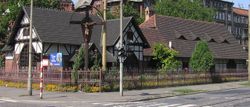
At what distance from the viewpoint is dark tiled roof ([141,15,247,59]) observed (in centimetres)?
5556

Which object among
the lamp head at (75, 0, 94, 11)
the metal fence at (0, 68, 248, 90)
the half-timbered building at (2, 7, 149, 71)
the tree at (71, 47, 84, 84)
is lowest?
the metal fence at (0, 68, 248, 90)

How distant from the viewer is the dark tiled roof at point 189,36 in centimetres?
5556

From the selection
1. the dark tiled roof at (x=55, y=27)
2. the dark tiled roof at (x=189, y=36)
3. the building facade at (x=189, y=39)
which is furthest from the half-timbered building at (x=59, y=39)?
the dark tiled roof at (x=189, y=36)

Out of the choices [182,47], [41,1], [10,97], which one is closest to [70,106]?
[10,97]

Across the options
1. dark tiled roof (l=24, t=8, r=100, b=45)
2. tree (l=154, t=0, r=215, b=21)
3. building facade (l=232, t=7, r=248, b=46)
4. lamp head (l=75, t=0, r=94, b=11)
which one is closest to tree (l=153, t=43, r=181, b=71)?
dark tiled roof (l=24, t=8, r=100, b=45)

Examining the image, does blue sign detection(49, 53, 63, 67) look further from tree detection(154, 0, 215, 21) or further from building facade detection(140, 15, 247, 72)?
tree detection(154, 0, 215, 21)

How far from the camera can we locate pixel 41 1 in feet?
204

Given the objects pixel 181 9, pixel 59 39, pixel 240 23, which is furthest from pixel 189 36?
pixel 240 23

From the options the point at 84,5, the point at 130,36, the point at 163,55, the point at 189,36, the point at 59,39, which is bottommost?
the point at 163,55

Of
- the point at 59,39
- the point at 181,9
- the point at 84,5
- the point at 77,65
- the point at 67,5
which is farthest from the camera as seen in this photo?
the point at 181,9

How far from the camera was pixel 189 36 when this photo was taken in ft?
198

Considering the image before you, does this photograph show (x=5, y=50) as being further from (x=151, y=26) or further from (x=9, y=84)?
(x=151, y=26)

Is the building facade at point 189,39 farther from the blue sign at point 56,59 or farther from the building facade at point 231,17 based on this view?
the building facade at point 231,17

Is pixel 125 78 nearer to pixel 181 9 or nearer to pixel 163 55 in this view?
pixel 163 55
